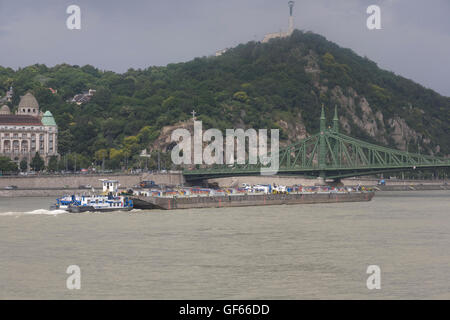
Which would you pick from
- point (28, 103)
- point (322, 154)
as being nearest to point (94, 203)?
point (322, 154)

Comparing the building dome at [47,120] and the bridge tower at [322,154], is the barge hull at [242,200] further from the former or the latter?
the building dome at [47,120]

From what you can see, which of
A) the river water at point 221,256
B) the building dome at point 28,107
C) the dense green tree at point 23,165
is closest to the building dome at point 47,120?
the building dome at point 28,107

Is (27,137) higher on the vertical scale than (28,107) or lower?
lower

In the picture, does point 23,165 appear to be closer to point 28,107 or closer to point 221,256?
point 28,107
